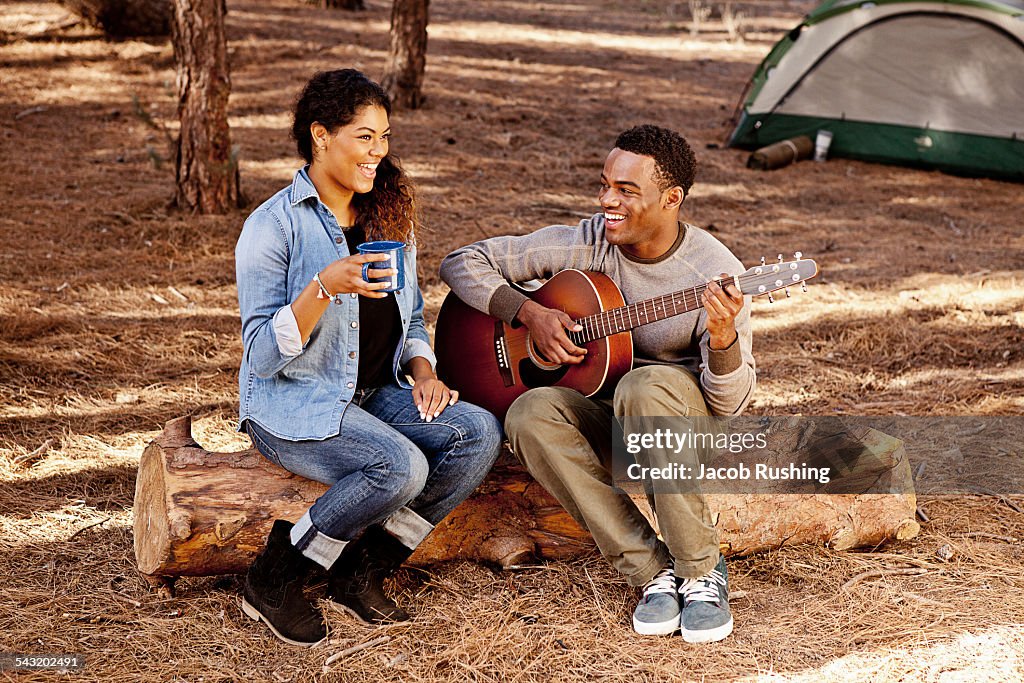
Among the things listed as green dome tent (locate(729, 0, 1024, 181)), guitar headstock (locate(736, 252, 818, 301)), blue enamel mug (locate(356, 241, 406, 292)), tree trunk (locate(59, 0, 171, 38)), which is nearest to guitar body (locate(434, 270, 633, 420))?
guitar headstock (locate(736, 252, 818, 301))

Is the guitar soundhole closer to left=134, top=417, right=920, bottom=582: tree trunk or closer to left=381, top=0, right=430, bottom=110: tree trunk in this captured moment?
left=134, top=417, right=920, bottom=582: tree trunk

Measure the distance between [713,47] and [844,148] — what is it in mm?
5173

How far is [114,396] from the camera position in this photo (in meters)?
4.78

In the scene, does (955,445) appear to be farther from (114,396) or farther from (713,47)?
(713,47)

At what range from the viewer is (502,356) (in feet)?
12.0

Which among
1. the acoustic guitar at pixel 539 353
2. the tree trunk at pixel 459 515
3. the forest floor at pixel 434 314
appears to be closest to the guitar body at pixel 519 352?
the acoustic guitar at pixel 539 353

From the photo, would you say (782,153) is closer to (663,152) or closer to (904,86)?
(904,86)

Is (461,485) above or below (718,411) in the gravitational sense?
below

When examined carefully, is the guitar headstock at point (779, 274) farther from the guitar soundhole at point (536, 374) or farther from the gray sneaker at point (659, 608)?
the gray sneaker at point (659, 608)

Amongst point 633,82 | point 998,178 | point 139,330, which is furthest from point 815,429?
point 633,82

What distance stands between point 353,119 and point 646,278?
114 centimetres

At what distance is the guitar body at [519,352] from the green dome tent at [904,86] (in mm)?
6907

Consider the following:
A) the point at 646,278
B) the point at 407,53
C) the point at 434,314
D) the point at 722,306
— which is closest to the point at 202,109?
the point at 434,314

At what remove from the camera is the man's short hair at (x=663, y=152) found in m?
3.39
